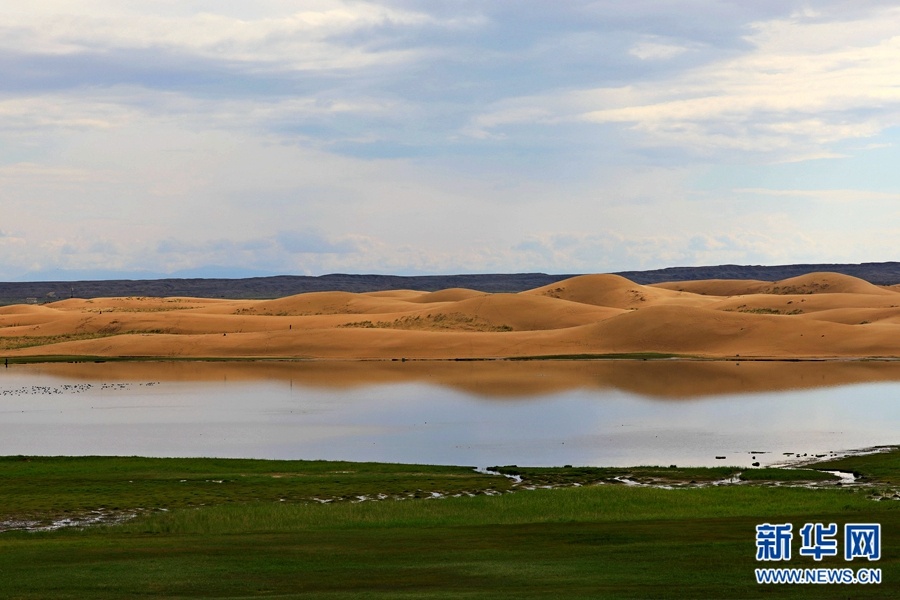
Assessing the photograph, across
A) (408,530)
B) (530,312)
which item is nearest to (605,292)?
(530,312)

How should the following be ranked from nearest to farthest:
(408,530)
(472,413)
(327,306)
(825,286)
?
(408,530)
(472,413)
(327,306)
(825,286)

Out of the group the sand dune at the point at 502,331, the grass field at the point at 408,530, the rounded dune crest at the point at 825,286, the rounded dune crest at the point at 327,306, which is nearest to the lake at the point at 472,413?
the grass field at the point at 408,530

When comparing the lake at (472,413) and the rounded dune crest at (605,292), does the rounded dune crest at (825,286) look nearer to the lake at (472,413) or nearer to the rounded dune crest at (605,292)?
the rounded dune crest at (605,292)

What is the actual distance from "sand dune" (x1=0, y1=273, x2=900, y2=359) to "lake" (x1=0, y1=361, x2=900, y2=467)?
17.1m

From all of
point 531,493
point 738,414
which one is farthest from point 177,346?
point 531,493

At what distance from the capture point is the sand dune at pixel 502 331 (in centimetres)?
10494

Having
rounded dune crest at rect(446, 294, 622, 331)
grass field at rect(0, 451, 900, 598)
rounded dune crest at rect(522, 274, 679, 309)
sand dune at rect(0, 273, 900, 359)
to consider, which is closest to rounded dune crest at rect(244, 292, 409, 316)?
sand dune at rect(0, 273, 900, 359)

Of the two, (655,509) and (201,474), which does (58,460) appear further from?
(655,509)

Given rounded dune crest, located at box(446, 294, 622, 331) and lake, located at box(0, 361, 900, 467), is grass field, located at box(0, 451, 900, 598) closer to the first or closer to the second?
lake, located at box(0, 361, 900, 467)

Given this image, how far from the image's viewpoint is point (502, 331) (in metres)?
128

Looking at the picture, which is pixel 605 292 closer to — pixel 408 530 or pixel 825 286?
pixel 825 286

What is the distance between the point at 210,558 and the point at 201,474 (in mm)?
17094

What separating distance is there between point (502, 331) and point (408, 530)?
4159 inches

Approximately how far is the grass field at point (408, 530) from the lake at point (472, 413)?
4.77 meters
